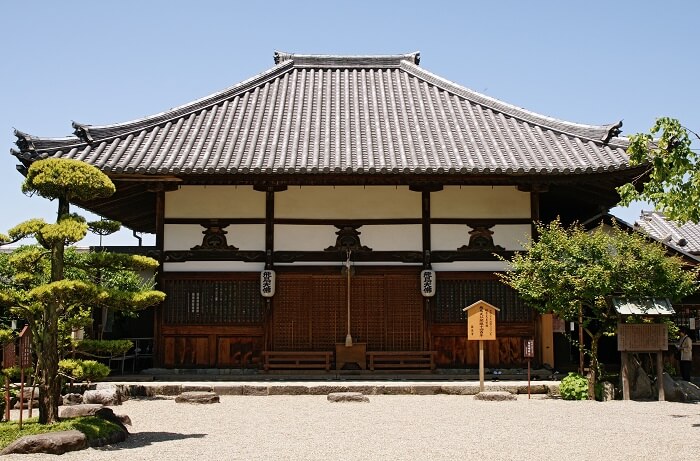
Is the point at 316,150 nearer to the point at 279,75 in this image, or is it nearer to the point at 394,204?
the point at 394,204

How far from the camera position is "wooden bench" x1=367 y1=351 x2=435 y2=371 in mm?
17594

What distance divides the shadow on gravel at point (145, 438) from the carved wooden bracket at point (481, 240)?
30.4 ft

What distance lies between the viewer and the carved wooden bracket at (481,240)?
18.0 m

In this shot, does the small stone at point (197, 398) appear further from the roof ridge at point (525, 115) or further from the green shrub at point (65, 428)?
the roof ridge at point (525, 115)

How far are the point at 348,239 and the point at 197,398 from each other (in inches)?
222

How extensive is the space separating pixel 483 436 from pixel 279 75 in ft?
48.9

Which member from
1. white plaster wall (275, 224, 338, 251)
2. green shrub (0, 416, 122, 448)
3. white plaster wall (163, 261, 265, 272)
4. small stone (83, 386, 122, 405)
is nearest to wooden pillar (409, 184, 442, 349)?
white plaster wall (275, 224, 338, 251)

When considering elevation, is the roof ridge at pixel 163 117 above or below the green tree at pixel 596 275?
above

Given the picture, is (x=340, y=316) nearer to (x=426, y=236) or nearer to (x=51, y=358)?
(x=426, y=236)

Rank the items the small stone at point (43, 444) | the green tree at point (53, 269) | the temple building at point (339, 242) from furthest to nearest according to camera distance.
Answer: the temple building at point (339, 242)
the green tree at point (53, 269)
the small stone at point (43, 444)

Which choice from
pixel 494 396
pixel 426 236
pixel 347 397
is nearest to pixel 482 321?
pixel 494 396

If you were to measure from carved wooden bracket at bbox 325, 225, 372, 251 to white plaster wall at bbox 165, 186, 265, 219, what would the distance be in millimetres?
1862

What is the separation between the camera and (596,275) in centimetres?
1448

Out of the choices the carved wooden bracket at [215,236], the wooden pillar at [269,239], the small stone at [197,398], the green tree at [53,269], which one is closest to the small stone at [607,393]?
the wooden pillar at [269,239]
